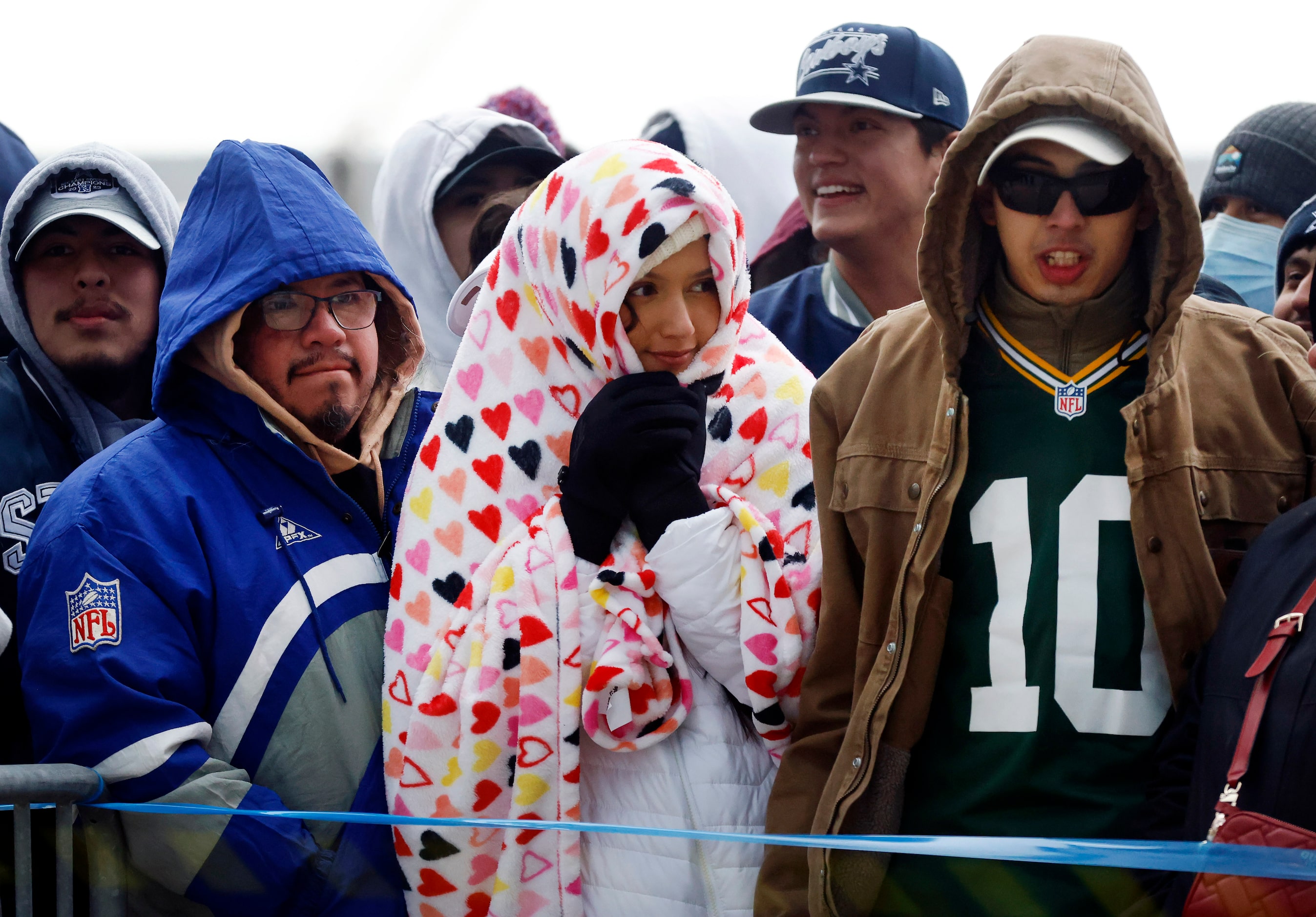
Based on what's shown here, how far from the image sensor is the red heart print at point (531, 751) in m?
2.32

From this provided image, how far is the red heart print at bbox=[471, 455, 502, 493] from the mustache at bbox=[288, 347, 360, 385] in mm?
507

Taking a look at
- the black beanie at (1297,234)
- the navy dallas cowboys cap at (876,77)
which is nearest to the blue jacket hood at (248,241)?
the navy dallas cowboys cap at (876,77)

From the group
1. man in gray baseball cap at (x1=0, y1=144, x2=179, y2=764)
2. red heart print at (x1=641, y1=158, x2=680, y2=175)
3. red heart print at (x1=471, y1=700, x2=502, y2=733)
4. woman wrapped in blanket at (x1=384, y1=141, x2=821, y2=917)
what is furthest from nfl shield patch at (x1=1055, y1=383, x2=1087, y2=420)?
man in gray baseball cap at (x1=0, y1=144, x2=179, y2=764)

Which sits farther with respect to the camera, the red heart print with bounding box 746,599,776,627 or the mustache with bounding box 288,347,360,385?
the mustache with bounding box 288,347,360,385

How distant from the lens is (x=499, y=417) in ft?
8.34

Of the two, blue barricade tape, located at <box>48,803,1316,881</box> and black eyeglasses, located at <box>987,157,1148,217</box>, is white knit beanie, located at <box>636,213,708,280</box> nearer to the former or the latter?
black eyeglasses, located at <box>987,157,1148,217</box>

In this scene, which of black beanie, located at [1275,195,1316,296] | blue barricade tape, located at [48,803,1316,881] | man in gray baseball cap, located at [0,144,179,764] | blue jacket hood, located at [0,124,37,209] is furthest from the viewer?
blue jacket hood, located at [0,124,37,209]

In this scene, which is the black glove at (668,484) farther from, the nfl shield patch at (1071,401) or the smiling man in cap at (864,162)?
the smiling man in cap at (864,162)

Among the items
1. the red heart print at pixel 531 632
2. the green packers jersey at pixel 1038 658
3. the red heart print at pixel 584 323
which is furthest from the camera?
the red heart print at pixel 584 323

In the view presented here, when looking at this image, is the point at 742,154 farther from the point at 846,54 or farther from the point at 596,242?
the point at 596,242

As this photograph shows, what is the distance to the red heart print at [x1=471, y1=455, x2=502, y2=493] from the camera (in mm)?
2516

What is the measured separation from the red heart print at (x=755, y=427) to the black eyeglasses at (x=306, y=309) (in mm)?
916

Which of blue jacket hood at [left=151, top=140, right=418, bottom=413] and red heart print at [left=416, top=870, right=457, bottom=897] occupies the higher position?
blue jacket hood at [left=151, top=140, right=418, bottom=413]

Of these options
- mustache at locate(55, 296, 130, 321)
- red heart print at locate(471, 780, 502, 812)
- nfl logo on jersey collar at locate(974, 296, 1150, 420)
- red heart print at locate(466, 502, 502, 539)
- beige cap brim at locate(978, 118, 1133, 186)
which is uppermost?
beige cap brim at locate(978, 118, 1133, 186)
